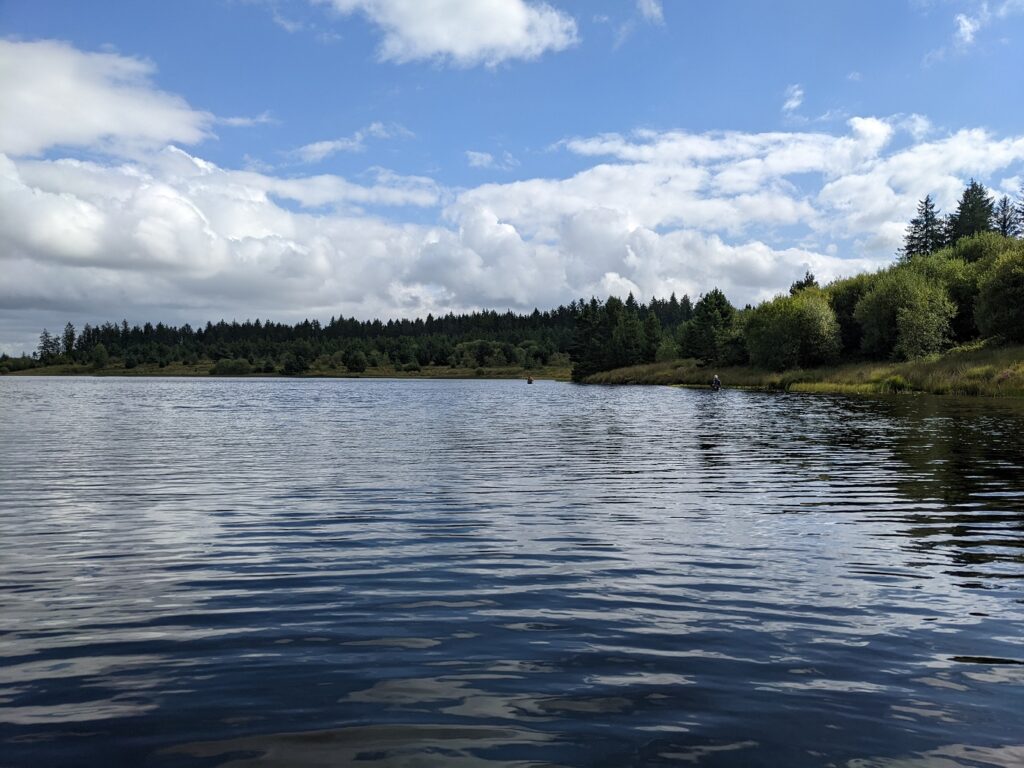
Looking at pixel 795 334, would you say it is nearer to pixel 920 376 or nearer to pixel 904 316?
pixel 904 316

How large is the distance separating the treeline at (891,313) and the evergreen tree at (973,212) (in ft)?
0.67

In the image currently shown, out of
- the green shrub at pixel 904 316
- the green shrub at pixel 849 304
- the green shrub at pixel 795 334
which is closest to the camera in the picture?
the green shrub at pixel 904 316

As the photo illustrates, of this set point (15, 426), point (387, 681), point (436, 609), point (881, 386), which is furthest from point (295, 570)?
point (881, 386)

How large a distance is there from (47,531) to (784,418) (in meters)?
48.5

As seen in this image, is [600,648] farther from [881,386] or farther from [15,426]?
[881,386]

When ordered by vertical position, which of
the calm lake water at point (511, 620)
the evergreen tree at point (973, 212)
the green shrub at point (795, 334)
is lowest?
the calm lake water at point (511, 620)

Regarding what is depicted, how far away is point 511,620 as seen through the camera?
393 inches

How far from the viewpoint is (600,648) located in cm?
883

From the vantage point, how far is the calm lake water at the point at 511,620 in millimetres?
6523

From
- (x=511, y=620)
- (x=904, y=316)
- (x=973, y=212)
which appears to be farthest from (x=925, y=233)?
(x=511, y=620)

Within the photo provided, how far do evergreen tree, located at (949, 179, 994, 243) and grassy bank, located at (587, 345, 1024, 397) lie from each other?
81877 mm

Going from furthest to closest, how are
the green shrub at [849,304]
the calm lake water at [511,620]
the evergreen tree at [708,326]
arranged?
the evergreen tree at [708,326], the green shrub at [849,304], the calm lake water at [511,620]

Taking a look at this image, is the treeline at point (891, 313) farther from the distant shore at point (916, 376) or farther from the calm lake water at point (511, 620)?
the calm lake water at point (511, 620)

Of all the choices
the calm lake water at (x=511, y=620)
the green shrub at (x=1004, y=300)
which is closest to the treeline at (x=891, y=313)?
the green shrub at (x=1004, y=300)
